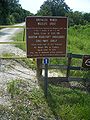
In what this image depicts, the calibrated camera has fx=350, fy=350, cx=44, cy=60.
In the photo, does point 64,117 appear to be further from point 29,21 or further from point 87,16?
point 87,16

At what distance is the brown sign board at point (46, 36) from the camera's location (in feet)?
31.5

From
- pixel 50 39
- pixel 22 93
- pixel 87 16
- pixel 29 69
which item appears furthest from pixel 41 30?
pixel 87 16

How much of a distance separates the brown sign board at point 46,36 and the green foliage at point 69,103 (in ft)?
4.36

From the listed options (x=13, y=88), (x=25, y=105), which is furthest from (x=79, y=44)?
(x=25, y=105)

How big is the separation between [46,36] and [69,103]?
6.65 feet

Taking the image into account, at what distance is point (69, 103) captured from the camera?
9992 mm

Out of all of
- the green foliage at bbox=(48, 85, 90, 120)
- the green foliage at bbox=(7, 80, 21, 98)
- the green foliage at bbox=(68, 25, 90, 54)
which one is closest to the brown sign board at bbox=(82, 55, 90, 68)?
the green foliage at bbox=(48, 85, 90, 120)

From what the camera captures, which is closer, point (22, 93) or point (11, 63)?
point (22, 93)

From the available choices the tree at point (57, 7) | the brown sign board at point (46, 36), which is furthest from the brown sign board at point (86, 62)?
the tree at point (57, 7)

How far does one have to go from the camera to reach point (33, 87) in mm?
10797

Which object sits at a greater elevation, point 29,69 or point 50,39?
point 50,39

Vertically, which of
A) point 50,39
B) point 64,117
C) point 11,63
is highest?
point 50,39

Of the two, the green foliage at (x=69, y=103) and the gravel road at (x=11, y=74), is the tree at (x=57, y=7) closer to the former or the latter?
the gravel road at (x=11, y=74)

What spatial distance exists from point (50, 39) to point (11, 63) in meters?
3.87
